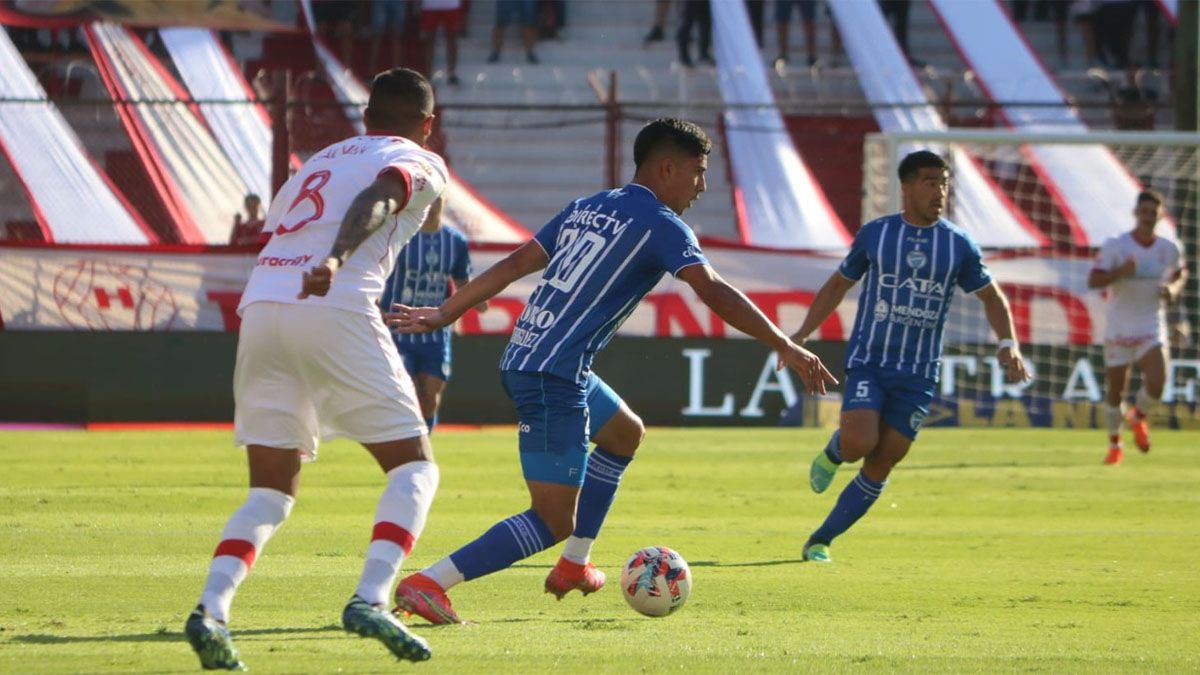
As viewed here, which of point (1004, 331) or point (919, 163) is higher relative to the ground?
point (919, 163)

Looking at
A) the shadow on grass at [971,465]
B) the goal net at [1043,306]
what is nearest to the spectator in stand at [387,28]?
the goal net at [1043,306]

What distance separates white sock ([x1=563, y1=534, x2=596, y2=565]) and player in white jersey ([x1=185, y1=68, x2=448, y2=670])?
1436 millimetres

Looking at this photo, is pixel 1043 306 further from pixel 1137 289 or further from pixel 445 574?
pixel 445 574

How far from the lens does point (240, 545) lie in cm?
601

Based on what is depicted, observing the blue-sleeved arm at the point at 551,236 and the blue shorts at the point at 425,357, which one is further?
the blue shorts at the point at 425,357

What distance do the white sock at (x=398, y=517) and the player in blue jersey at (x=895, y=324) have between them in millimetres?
3915

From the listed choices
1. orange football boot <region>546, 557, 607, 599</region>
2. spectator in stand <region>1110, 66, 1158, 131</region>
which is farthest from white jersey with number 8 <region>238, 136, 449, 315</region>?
spectator in stand <region>1110, 66, 1158, 131</region>

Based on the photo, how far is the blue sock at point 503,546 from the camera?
273 inches

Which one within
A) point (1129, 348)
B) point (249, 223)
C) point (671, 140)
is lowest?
point (1129, 348)

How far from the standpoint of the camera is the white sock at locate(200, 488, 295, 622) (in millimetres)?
5848

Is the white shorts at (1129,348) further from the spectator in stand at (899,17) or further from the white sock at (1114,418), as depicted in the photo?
the spectator in stand at (899,17)

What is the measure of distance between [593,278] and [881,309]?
137 inches

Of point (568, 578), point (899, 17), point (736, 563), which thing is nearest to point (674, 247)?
point (568, 578)

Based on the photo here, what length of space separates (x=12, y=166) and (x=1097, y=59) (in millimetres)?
15632
